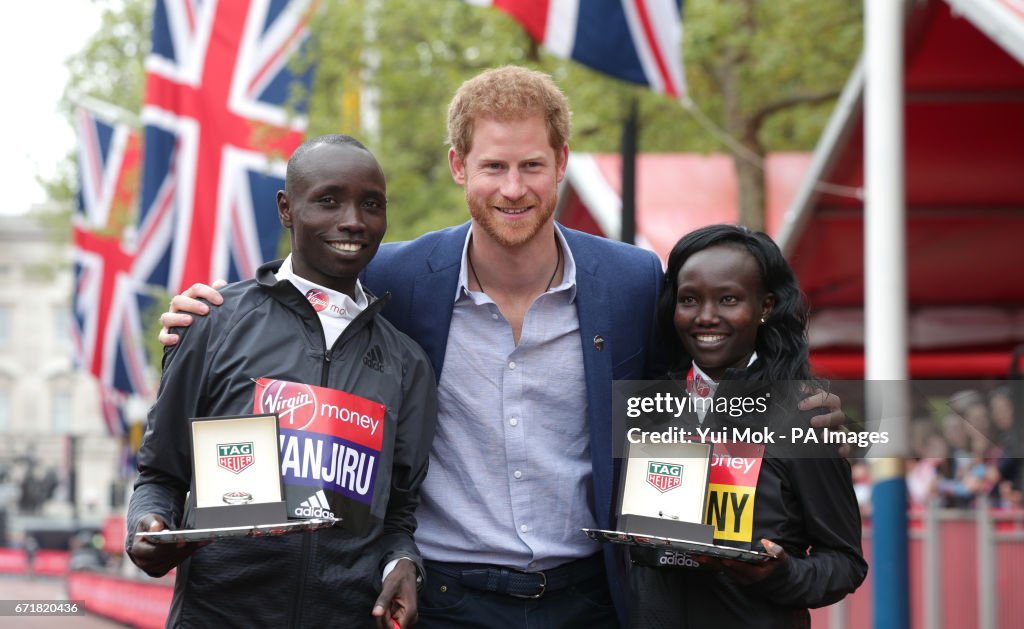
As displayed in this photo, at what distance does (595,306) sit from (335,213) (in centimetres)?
97

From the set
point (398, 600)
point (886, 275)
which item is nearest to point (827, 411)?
point (398, 600)

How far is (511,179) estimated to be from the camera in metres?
4.27

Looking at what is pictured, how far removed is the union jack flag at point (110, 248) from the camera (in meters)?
22.1

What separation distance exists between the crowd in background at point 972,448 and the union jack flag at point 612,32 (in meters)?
2.91

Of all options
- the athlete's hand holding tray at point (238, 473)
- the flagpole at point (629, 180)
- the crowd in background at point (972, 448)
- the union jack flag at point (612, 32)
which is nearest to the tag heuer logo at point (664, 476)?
the athlete's hand holding tray at point (238, 473)

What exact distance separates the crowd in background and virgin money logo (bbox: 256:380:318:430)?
4.41m

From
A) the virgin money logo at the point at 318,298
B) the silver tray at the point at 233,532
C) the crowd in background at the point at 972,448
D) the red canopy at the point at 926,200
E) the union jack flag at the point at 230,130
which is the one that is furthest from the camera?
the union jack flag at the point at 230,130

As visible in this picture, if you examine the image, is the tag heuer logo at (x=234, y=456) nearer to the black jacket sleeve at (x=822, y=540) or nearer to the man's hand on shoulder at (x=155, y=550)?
the man's hand on shoulder at (x=155, y=550)

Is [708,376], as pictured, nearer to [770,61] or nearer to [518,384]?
[518,384]

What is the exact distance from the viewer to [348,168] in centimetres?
389

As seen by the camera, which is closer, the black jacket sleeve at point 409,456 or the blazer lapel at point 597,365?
the black jacket sleeve at point 409,456

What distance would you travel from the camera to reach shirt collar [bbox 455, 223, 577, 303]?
175 inches

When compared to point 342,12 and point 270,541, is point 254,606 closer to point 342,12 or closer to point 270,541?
point 270,541

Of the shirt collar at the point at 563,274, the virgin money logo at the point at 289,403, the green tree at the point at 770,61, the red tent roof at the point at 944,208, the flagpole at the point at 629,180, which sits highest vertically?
the green tree at the point at 770,61
